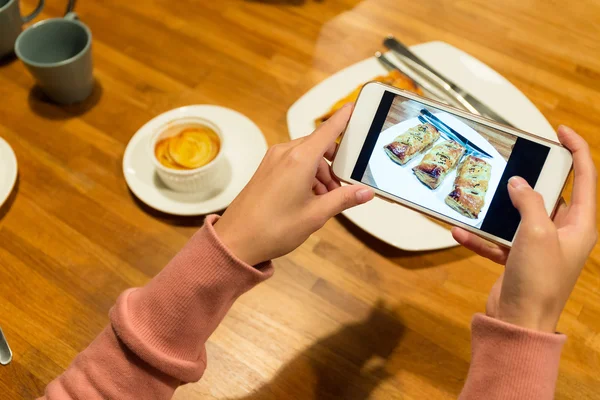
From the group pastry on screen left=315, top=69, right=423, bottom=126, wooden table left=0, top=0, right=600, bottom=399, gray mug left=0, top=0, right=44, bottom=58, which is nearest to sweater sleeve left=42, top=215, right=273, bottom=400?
wooden table left=0, top=0, right=600, bottom=399

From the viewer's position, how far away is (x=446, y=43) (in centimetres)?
77

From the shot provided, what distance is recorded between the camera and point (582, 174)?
445 millimetres

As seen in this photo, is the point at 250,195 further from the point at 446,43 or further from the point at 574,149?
the point at 446,43

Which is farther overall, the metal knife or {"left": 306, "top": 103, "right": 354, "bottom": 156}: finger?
the metal knife

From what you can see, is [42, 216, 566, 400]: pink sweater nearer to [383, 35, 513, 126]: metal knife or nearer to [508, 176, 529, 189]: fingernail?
[508, 176, 529, 189]: fingernail

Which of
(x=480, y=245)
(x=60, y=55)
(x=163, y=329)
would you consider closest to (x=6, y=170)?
(x=60, y=55)

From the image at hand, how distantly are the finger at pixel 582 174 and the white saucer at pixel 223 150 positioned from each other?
1.21 feet

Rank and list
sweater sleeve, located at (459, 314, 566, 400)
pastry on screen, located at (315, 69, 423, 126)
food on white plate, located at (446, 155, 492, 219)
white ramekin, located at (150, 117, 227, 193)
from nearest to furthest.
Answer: sweater sleeve, located at (459, 314, 566, 400) → food on white plate, located at (446, 155, 492, 219) → white ramekin, located at (150, 117, 227, 193) → pastry on screen, located at (315, 69, 423, 126)

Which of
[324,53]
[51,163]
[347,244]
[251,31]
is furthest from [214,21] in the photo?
[347,244]

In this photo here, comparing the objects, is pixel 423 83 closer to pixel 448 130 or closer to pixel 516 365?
pixel 448 130

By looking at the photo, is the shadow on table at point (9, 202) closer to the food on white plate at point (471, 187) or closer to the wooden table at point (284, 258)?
the wooden table at point (284, 258)

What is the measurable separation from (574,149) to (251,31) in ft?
1.81

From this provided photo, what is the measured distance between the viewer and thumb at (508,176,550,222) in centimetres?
40

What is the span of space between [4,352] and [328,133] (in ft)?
1.36
